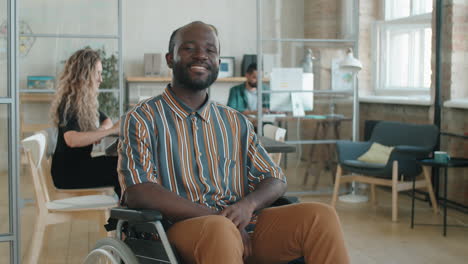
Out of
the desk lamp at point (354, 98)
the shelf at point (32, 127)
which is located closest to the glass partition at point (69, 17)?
the shelf at point (32, 127)

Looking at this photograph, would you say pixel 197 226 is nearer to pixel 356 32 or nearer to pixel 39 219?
pixel 39 219

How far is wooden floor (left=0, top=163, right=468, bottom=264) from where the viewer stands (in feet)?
13.6

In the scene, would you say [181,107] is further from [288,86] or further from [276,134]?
[288,86]

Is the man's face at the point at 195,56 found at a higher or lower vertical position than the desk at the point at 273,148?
higher

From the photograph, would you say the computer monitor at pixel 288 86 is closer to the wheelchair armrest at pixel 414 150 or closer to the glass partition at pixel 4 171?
the wheelchair armrest at pixel 414 150

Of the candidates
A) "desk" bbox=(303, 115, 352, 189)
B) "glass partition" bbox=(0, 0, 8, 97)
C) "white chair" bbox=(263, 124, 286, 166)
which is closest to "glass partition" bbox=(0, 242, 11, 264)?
"glass partition" bbox=(0, 0, 8, 97)

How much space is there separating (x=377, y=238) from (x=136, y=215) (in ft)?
10.0

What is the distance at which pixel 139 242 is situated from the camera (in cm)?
216

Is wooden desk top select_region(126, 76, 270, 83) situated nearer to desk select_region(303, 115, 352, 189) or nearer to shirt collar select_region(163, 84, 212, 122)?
desk select_region(303, 115, 352, 189)

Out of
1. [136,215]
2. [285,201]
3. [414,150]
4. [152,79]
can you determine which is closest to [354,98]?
[414,150]

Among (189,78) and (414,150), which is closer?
(189,78)

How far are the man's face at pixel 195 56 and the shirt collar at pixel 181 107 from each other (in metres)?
0.06

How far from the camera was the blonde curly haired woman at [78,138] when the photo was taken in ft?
12.8

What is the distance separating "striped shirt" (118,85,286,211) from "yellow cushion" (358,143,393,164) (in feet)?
11.6
